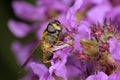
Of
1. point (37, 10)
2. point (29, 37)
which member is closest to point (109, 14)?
point (37, 10)

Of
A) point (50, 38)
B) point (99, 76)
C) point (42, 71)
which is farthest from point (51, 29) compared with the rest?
point (99, 76)

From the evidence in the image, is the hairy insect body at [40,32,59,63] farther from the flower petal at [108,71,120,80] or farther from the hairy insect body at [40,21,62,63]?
the flower petal at [108,71,120,80]

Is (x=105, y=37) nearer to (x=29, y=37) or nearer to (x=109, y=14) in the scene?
(x=109, y=14)

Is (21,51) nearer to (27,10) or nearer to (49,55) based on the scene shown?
(27,10)

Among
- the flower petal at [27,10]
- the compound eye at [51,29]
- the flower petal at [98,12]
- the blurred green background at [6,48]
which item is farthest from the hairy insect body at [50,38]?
the blurred green background at [6,48]

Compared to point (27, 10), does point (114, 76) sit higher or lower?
lower

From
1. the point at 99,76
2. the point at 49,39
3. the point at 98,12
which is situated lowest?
the point at 99,76

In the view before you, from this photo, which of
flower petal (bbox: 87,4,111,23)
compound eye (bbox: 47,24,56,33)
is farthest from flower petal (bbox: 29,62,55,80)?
flower petal (bbox: 87,4,111,23)

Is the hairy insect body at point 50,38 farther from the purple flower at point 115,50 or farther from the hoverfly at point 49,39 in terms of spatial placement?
the purple flower at point 115,50
